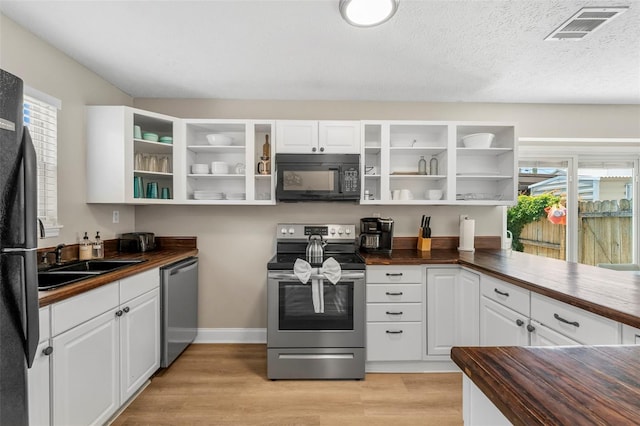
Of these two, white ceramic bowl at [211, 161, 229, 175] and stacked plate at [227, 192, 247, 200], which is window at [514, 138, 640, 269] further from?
white ceramic bowl at [211, 161, 229, 175]

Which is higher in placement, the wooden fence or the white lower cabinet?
the wooden fence

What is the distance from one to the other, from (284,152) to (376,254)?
1257 millimetres

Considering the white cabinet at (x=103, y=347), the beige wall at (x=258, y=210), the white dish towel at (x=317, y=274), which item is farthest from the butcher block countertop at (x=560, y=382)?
the beige wall at (x=258, y=210)

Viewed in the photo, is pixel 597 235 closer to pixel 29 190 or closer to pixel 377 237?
pixel 377 237

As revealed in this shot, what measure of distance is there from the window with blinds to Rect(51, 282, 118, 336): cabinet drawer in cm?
79

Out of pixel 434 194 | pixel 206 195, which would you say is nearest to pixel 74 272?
pixel 206 195

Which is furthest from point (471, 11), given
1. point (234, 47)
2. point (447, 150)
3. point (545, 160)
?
point (545, 160)

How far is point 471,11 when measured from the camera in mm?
1682

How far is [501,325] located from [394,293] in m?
0.74

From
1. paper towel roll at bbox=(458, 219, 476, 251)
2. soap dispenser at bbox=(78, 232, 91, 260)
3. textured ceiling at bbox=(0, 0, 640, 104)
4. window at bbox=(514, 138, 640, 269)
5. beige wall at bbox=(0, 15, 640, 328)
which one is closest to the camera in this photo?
textured ceiling at bbox=(0, 0, 640, 104)

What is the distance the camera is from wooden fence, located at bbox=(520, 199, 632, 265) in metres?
3.17

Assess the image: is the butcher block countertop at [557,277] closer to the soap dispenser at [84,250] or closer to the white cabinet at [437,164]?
the white cabinet at [437,164]

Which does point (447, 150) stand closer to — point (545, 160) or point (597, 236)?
point (545, 160)

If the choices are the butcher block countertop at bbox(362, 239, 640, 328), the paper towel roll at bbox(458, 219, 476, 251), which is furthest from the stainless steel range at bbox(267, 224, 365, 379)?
the paper towel roll at bbox(458, 219, 476, 251)
